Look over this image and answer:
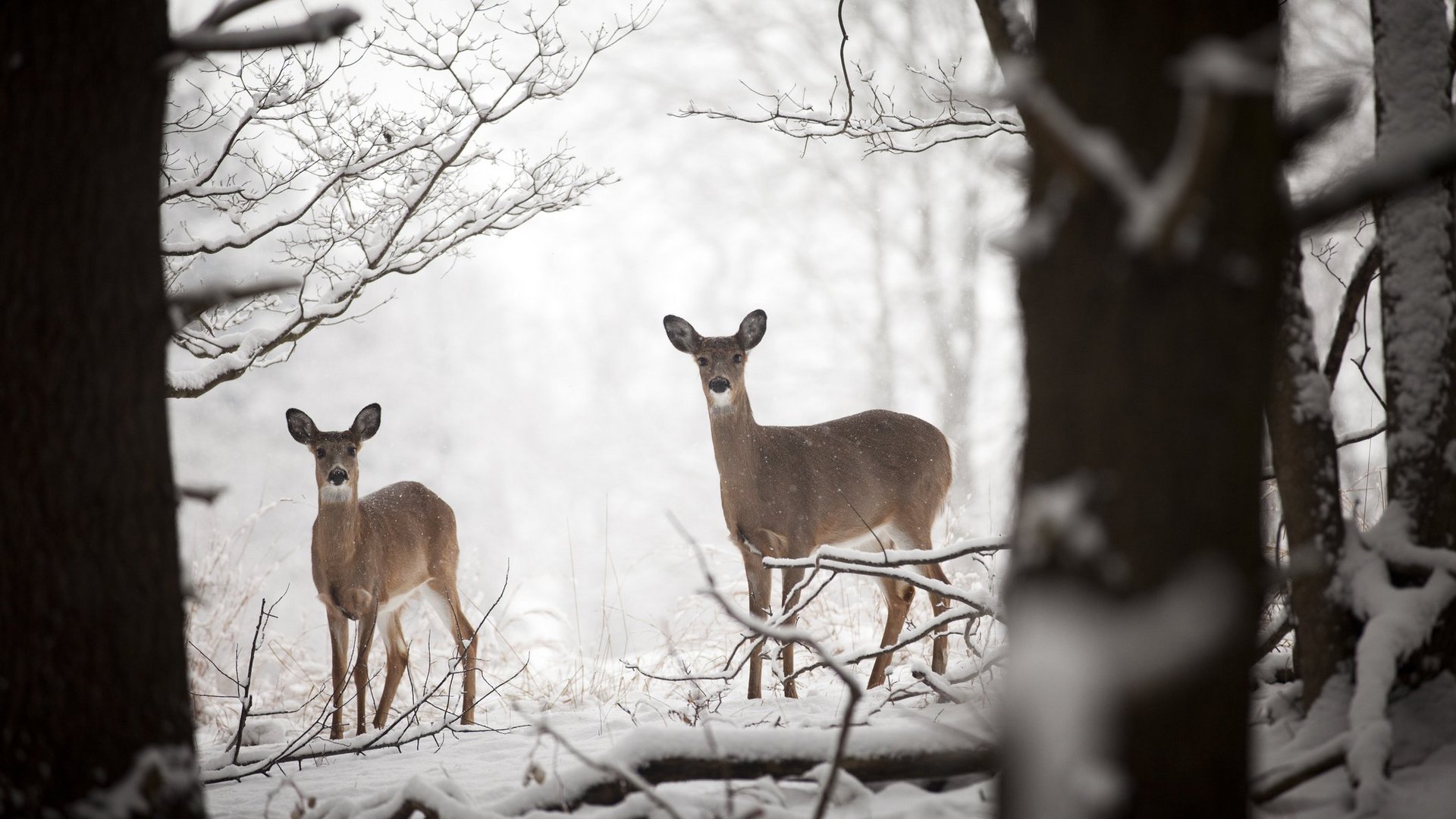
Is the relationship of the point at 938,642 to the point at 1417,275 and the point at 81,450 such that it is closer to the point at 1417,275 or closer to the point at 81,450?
the point at 1417,275

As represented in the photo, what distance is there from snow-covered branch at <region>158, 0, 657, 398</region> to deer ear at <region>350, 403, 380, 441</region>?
1.26 metres

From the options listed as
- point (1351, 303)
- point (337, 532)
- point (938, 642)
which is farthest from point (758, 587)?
point (1351, 303)

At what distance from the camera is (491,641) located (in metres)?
9.16

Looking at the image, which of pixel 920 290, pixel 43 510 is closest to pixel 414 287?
pixel 920 290

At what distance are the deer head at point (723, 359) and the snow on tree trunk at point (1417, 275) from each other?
423cm

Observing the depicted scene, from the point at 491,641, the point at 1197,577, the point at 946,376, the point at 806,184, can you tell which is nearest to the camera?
the point at 1197,577

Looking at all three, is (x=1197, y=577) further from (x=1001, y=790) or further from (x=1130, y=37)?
(x=1130, y=37)

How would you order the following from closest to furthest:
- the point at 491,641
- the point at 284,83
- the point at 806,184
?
1. the point at 284,83
2. the point at 491,641
3. the point at 806,184

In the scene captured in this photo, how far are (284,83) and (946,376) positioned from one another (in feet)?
42.4

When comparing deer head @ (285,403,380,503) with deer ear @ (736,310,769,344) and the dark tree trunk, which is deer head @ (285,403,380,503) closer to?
deer ear @ (736,310,769,344)

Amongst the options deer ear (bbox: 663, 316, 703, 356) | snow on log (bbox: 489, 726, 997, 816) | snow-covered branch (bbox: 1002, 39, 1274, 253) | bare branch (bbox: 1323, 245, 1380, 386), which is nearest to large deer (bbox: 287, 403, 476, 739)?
deer ear (bbox: 663, 316, 703, 356)

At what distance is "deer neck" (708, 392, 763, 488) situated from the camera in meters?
6.04

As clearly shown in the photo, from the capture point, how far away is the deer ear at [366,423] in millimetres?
6598

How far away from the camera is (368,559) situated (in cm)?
618
